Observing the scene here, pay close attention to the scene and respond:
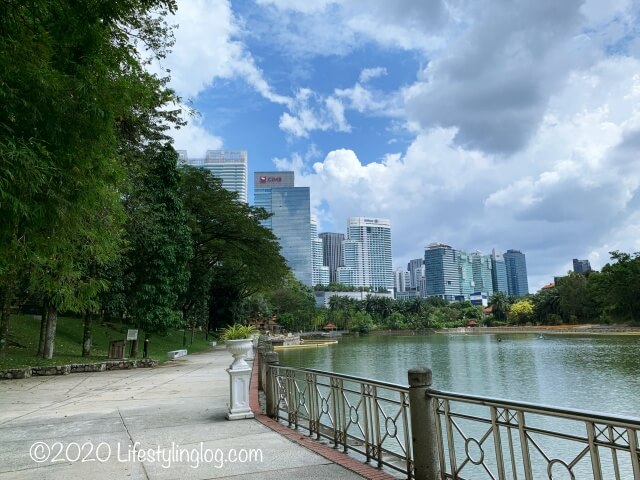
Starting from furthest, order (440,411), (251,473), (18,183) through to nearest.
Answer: (251,473) → (440,411) → (18,183)

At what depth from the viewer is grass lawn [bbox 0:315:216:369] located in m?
16.1

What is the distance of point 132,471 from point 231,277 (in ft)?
117

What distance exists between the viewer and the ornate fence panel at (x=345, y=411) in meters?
4.47

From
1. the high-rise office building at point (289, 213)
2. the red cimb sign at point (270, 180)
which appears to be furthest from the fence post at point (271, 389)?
the red cimb sign at point (270, 180)

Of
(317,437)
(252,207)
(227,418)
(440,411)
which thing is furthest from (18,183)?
(252,207)

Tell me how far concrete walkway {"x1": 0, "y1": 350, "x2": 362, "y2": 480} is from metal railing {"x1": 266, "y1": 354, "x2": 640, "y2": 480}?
518 mm

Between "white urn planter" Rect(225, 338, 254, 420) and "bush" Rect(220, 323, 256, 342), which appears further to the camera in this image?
"bush" Rect(220, 323, 256, 342)

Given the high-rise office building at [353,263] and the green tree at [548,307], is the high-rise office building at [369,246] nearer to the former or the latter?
the high-rise office building at [353,263]

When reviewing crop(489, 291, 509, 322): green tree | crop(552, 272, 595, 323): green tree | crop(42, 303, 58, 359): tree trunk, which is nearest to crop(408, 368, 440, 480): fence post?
crop(42, 303, 58, 359): tree trunk

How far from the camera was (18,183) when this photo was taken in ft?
10.7

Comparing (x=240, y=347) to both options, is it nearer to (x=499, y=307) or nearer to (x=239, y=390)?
(x=239, y=390)

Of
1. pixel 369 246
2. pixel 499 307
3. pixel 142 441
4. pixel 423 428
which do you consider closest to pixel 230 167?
pixel 142 441

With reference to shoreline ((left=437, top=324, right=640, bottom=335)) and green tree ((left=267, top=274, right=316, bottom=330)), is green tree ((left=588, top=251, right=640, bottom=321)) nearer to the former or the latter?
shoreline ((left=437, top=324, right=640, bottom=335))

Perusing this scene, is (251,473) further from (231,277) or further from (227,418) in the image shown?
(231,277)
